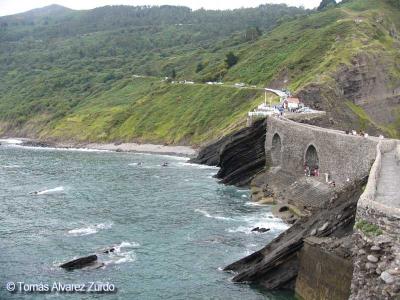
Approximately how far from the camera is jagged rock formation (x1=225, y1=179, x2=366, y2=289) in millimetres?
41750

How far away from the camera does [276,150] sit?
3467 inches

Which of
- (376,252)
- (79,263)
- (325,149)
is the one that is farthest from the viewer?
(325,149)

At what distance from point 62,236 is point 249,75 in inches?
4711

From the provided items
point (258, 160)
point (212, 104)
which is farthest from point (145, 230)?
point (212, 104)

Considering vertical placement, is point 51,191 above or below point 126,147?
above

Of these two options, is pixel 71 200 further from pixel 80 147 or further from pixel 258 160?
pixel 80 147

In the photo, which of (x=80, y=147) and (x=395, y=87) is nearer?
(x=395, y=87)

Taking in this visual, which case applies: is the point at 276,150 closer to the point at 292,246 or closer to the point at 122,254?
the point at 122,254

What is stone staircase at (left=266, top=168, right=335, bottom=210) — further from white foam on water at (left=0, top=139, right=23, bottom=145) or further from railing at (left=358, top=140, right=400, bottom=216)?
white foam on water at (left=0, top=139, right=23, bottom=145)

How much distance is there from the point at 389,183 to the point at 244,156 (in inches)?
2189

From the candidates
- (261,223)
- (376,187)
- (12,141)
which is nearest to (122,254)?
(261,223)

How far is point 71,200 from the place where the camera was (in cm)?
7988

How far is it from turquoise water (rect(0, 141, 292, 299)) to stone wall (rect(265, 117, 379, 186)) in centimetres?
855

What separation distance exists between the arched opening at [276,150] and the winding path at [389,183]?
3719 cm
